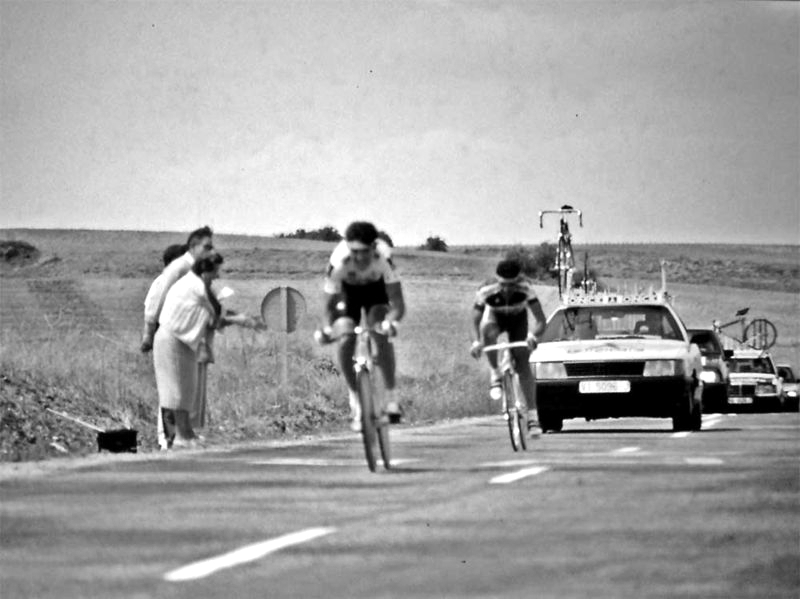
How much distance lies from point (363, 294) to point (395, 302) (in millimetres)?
265

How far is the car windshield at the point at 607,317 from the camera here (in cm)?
2848

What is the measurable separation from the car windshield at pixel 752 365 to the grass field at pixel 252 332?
18.6ft

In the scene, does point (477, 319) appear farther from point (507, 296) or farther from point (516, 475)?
point (516, 475)

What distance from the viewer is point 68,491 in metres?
15.4

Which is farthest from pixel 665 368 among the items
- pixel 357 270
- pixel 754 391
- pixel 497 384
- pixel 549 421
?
pixel 754 391

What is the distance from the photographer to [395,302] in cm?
1391

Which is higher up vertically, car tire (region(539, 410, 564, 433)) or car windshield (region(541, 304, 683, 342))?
car windshield (region(541, 304, 683, 342))

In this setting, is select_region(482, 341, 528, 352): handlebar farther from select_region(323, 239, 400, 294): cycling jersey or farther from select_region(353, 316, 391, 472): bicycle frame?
select_region(323, 239, 400, 294): cycling jersey

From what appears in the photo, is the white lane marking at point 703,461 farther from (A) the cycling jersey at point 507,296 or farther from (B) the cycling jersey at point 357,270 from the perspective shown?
(B) the cycling jersey at point 357,270

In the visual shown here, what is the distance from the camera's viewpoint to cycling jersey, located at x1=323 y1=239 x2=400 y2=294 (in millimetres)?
13141

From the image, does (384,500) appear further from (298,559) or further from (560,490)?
(298,559)

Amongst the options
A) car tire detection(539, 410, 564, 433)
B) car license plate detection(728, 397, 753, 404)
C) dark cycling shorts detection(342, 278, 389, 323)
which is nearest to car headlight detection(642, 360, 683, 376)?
car tire detection(539, 410, 564, 433)

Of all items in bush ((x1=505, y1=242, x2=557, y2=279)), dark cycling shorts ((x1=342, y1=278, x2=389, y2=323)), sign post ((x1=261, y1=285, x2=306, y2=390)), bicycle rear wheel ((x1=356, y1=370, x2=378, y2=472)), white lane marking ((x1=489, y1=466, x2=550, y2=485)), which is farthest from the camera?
bush ((x1=505, y1=242, x2=557, y2=279))

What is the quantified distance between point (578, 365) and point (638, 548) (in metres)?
16.1
